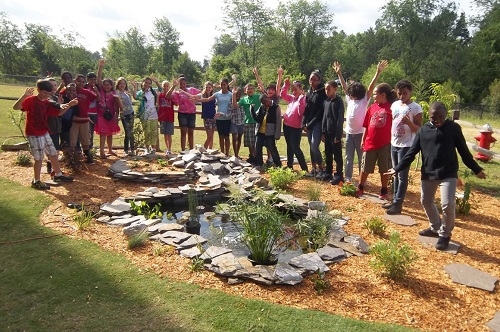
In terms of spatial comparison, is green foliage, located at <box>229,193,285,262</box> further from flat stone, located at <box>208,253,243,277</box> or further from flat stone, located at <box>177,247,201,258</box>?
flat stone, located at <box>177,247,201,258</box>

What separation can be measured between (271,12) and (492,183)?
150ft

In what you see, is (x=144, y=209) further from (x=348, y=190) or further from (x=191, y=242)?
(x=348, y=190)

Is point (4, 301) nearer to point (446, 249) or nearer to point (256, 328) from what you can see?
point (256, 328)

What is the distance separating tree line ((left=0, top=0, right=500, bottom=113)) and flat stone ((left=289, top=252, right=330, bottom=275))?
3371cm

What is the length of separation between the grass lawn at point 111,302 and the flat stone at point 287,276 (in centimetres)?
38

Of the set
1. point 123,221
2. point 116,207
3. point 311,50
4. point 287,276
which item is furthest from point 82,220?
point 311,50

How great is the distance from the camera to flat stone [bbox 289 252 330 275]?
3.57 meters

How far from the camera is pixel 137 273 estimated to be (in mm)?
3479

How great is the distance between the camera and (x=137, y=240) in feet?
13.3

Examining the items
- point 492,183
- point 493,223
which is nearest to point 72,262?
point 493,223

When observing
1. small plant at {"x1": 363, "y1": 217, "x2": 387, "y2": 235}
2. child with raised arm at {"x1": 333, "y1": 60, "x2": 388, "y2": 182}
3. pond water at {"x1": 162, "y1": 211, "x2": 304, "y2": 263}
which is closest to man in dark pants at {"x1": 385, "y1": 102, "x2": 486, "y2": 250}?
small plant at {"x1": 363, "y1": 217, "x2": 387, "y2": 235}

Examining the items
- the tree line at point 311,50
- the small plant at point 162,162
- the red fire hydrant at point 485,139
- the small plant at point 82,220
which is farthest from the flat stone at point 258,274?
the tree line at point 311,50

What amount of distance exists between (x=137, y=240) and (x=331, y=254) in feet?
7.12

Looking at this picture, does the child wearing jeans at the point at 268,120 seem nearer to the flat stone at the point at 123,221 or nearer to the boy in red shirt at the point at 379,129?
the boy in red shirt at the point at 379,129
